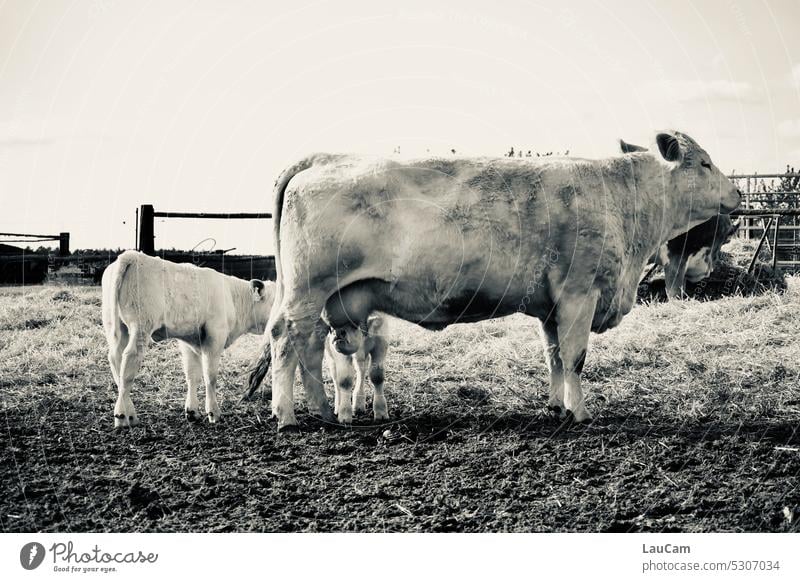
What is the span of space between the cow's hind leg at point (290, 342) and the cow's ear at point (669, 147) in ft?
9.63

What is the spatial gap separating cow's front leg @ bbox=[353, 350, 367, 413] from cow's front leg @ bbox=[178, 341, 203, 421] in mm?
1284

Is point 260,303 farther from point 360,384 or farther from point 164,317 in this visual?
point 360,384

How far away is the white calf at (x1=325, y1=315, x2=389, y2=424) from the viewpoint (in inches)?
236

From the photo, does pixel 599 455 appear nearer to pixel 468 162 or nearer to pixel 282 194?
pixel 468 162

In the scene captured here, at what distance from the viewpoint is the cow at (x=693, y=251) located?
22.7ft

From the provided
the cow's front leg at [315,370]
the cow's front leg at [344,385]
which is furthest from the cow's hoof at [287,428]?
the cow's front leg at [344,385]

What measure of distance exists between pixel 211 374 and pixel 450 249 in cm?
237

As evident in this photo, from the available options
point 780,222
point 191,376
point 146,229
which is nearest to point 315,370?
point 191,376

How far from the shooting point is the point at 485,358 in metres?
7.89

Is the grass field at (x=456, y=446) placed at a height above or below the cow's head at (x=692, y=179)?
below

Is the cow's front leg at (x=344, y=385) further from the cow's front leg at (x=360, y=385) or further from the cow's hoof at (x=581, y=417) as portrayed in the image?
the cow's hoof at (x=581, y=417)

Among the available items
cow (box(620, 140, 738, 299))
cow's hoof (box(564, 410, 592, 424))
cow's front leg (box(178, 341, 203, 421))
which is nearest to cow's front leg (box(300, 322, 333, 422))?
cow's front leg (box(178, 341, 203, 421))
